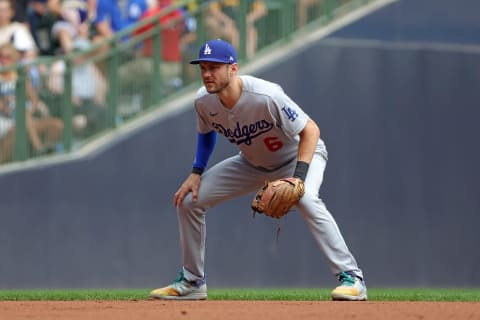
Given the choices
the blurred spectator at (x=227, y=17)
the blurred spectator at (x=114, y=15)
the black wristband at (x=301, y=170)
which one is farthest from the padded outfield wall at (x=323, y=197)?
the black wristband at (x=301, y=170)

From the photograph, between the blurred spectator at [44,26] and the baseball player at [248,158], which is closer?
the baseball player at [248,158]

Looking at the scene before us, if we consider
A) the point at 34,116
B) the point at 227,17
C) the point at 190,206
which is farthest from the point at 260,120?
the point at 227,17

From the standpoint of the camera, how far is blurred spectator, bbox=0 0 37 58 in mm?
13062

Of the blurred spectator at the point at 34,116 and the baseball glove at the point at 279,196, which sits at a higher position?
the baseball glove at the point at 279,196

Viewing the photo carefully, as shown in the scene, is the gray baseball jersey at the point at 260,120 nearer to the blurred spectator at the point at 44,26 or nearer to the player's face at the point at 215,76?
the player's face at the point at 215,76

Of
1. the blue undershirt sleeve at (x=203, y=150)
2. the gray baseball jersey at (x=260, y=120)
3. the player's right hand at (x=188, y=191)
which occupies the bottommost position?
the player's right hand at (x=188, y=191)

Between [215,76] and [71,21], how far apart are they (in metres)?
6.15

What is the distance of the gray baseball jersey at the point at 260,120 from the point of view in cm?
766

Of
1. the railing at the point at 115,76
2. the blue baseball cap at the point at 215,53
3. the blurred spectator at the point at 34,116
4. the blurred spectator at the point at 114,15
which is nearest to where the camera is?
the blue baseball cap at the point at 215,53

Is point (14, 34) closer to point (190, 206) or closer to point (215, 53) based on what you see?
point (190, 206)

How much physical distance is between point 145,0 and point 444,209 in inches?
174

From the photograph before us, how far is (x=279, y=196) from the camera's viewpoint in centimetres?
766

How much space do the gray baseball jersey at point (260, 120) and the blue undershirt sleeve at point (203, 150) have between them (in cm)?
15
